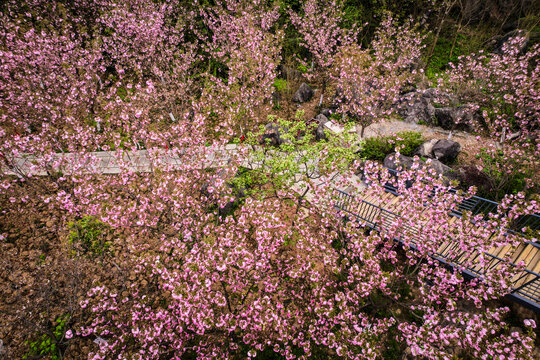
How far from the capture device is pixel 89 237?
9.84 m

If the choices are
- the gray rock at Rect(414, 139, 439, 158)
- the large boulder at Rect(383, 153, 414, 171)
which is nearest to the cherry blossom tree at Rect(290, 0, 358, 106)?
the large boulder at Rect(383, 153, 414, 171)

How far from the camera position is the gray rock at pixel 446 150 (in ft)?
42.2

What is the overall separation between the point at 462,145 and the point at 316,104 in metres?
10.1

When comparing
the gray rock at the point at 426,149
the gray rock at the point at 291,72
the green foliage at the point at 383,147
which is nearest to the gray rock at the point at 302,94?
the gray rock at the point at 291,72

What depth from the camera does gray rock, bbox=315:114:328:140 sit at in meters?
15.3

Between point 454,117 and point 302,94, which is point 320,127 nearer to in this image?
point 302,94

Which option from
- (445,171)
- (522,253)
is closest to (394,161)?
(445,171)

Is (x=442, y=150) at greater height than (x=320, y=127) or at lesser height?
greater

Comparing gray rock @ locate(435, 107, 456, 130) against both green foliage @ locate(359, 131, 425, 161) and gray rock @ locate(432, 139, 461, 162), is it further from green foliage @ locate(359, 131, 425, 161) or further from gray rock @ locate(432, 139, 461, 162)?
green foliage @ locate(359, 131, 425, 161)

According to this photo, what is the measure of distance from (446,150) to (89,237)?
1826 cm

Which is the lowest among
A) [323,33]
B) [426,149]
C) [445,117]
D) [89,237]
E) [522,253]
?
[89,237]

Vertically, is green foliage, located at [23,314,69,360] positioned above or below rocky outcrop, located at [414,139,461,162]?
below

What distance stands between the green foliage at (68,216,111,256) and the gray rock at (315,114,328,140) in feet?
42.1

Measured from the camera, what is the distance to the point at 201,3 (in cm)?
1900
